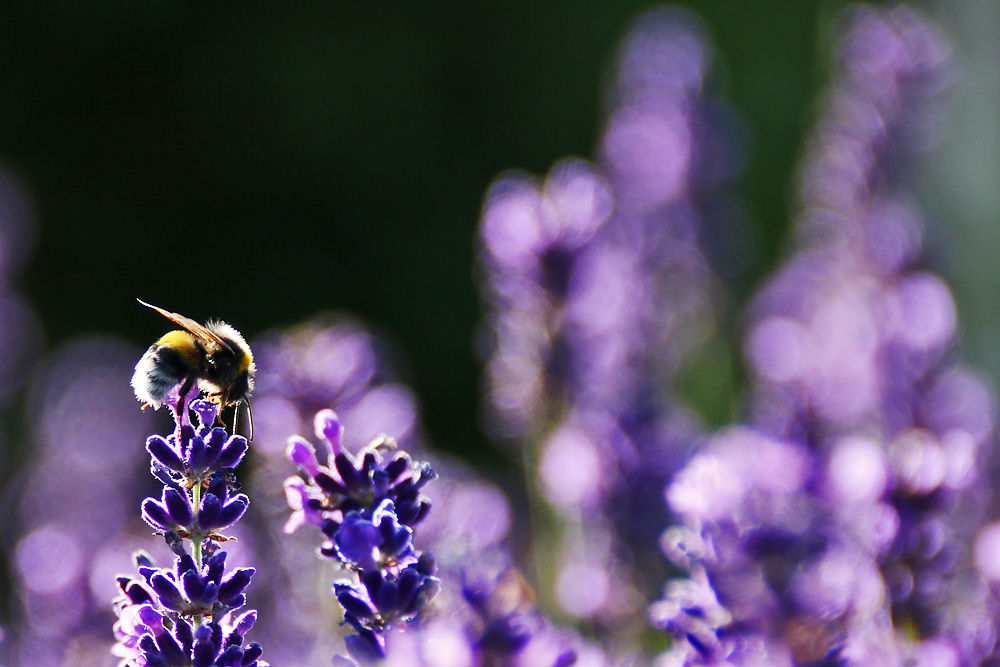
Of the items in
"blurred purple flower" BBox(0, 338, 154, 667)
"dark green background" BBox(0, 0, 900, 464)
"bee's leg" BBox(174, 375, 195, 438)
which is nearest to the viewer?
"bee's leg" BBox(174, 375, 195, 438)

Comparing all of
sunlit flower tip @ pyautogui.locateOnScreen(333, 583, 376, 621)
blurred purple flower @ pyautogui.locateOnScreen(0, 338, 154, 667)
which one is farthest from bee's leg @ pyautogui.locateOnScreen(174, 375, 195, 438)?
blurred purple flower @ pyautogui.locateOnScreen(0, 338, 154, 667)

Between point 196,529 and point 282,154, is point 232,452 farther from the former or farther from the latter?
point 282,154

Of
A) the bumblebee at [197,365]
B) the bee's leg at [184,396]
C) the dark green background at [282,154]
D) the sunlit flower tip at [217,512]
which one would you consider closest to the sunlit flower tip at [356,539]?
the sunlit flower tip at [217,512]

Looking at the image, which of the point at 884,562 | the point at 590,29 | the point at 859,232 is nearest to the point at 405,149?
the point at 590,29

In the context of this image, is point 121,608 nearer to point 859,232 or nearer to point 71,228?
point 859,232

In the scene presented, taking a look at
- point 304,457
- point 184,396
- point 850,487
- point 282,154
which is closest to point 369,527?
point 304,457


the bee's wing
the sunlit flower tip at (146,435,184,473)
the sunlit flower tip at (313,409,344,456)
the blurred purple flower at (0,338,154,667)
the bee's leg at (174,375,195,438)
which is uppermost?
the bee's wing

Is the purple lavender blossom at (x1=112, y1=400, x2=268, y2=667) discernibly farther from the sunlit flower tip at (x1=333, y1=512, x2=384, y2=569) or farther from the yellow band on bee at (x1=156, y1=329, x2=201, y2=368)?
the yellow band on bee at (x1=156, y1=329, x2=201, y2=368)

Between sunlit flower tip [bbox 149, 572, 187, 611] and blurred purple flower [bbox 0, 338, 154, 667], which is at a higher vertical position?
sunlit flower tip [bbox 149, 572, 187, 611]
